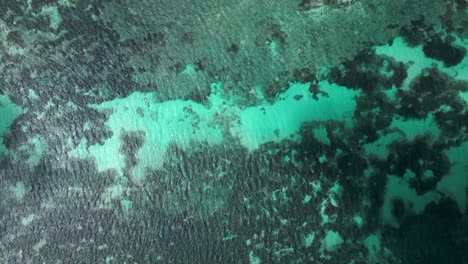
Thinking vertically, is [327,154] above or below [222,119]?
below

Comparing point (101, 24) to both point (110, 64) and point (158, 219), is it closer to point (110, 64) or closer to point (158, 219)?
point (110, 64)

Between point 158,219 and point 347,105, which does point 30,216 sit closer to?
point 158,219

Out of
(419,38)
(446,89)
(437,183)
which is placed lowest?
(437,183)

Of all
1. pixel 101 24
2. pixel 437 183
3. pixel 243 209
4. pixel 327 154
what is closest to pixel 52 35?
pixel 101 24

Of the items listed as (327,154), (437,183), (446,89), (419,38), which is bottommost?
(437,183)

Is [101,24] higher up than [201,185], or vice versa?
[101,24]

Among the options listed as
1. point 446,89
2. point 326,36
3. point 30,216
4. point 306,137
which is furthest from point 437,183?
point 30,216
